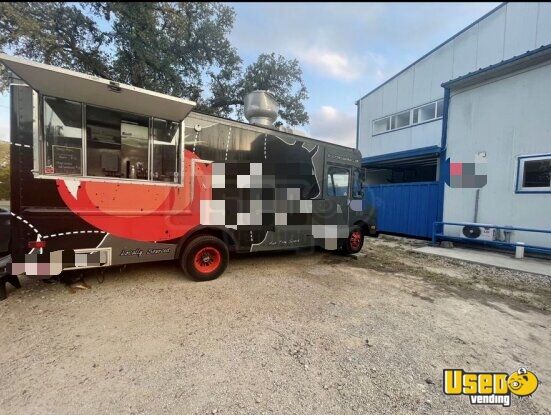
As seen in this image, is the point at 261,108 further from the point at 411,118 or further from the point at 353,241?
the point at 411,118

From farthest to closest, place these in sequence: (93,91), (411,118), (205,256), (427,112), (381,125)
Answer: (381,125) < (411,118) < (427,112) < (205,256) < (93,91)

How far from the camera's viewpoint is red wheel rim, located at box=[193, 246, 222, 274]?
15.5ft

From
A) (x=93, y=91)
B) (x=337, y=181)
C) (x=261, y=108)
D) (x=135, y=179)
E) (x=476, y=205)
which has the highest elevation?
(x=261, y=108)

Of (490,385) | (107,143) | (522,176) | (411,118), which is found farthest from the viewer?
(411,118)

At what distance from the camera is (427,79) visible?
11555 millimetres

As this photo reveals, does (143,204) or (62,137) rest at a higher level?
(62,137)

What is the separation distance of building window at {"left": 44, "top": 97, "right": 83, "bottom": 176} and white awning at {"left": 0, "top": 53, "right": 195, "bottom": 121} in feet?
0.47

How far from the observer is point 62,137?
3611mm

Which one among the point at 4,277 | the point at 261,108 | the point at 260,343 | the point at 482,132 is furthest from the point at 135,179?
the point at 482,132

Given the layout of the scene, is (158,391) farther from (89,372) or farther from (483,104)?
(483,104)

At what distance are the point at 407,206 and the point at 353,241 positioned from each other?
487 centimetres

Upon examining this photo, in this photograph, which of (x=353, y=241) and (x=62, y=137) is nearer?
(x=62, y=137)

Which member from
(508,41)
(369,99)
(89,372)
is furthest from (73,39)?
(508,41)

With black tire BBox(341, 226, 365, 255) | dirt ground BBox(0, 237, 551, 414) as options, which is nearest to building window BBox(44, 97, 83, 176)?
dirt ground BBox(0, 237, 551, 414)
